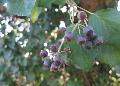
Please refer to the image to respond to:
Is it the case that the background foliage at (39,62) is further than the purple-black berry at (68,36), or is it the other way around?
the background foliage at (39,62)

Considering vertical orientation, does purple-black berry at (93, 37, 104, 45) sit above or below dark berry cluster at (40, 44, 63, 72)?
above

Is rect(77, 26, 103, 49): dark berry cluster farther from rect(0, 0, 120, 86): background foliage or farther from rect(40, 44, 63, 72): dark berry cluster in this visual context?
rect(0, 0, 120, 86): background foliage

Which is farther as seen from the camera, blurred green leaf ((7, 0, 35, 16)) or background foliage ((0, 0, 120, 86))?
background foliage ((0, 0, 120, 86))

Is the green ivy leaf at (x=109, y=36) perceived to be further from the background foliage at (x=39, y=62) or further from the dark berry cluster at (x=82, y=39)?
the background foliage at (x=39, y=62)

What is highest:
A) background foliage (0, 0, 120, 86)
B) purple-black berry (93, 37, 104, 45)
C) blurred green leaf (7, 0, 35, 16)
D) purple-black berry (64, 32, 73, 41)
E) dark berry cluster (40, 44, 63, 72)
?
blurred green leaf (7, 0, 35, 16)

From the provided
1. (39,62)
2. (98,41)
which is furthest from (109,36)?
(39,62)

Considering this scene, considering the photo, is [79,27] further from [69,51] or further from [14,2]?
[14,2]

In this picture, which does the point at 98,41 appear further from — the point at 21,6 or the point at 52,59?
the point at 21,6

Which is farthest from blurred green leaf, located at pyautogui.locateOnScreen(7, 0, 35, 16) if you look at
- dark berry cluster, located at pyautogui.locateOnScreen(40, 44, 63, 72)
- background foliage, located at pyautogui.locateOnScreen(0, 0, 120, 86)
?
background foliage, located at pyautogui.locateOnScreen(0, 0, 120, 86)

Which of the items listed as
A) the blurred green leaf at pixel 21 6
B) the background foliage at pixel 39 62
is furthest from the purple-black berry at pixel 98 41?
the background foliage at pixel 39 62
